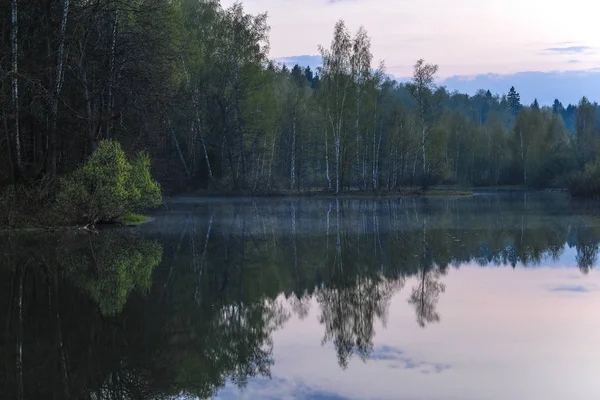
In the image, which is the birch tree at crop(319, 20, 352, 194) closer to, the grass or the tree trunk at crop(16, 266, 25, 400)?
the grass

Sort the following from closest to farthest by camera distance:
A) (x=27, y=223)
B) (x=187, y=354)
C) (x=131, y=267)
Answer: (x=187, y=354)
(x=131, y=267)
(x=27, y=223)

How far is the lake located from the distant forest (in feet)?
25.7

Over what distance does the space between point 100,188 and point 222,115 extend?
27077 mm

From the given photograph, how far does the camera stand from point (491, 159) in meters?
79.3

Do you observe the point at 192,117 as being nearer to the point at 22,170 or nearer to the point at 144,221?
the point at 144,221

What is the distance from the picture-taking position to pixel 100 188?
22.7 meters

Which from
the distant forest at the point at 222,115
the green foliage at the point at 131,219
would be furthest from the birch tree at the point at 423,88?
the green foliage at the point at 131,219

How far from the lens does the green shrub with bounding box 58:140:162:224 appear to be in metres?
22.4

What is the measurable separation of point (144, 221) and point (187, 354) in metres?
20.4

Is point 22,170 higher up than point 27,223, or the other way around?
point 22,170

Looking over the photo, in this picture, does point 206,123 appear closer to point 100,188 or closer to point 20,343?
point 100,188

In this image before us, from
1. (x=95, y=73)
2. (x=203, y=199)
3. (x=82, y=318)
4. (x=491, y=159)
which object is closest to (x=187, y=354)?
(x=82, y=318)

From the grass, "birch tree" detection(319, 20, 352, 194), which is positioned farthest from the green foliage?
"birch tree" detection(319, 20, 352, 194)

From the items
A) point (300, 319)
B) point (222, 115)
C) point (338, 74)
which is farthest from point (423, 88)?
point (300, 319)
